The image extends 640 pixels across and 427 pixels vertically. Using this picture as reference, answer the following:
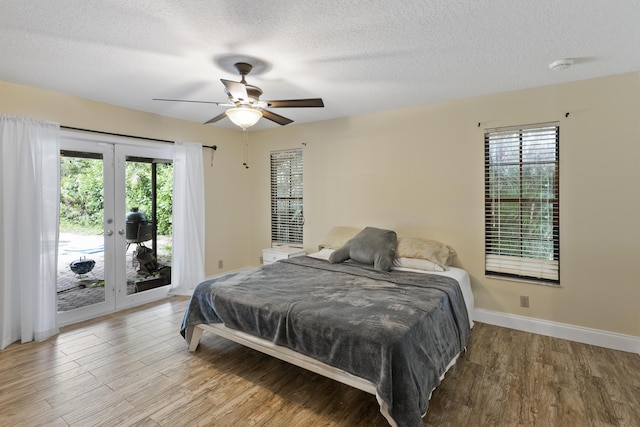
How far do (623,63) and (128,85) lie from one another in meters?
4.53

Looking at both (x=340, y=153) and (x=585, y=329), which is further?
(x=340, y=153)

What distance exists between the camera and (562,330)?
3104 millimetres

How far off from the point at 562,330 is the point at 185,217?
4.69m

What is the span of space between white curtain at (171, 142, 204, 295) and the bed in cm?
167

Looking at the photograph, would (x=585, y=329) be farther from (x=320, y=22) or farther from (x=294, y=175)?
(x=294, y=175)

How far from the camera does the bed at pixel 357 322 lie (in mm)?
1813

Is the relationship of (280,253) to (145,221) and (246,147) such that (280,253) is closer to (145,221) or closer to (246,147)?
(145,221)

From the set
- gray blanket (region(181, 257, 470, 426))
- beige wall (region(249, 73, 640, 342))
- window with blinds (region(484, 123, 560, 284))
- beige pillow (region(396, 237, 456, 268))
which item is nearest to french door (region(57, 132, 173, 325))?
gray blanket (region(181, 257, 470, 426))

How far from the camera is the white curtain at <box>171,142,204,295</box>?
4.41 m

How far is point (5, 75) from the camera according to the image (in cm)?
286

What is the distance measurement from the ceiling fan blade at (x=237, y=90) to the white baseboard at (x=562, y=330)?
3314mm

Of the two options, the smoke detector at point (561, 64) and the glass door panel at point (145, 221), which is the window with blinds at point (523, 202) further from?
the glass door panel at point (145, 221)

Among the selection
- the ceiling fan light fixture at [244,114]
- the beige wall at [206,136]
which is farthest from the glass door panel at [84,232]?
the ceiling fan light fixture at [244,114]

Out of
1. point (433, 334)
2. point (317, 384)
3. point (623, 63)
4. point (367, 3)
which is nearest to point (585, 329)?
point (433, 334)
